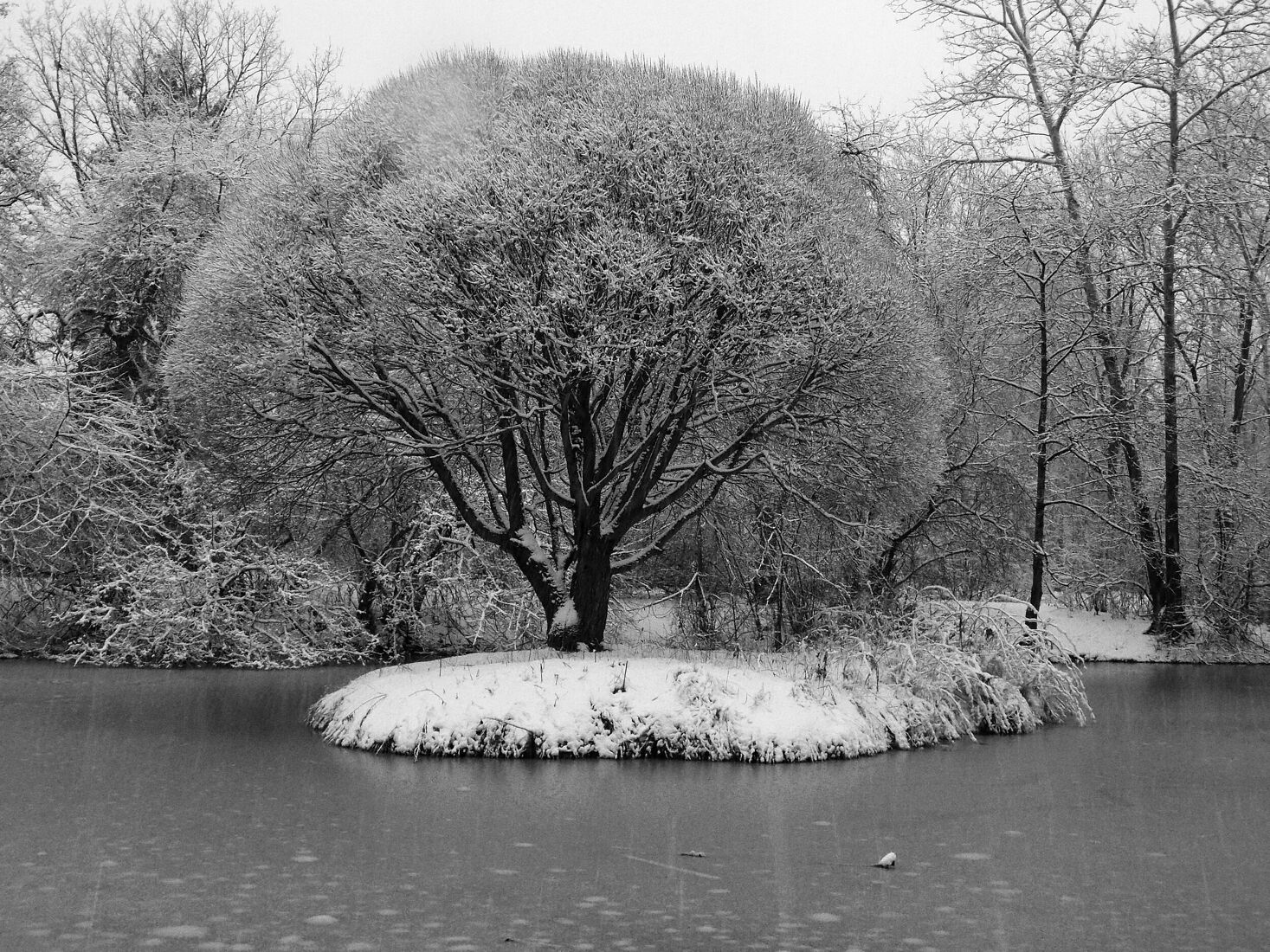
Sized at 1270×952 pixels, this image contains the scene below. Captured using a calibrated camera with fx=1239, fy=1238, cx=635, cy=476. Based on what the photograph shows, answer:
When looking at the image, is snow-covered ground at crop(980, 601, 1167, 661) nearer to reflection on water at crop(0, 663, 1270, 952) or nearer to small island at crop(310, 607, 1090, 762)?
small island at crop(310, 607, 1090, 762)

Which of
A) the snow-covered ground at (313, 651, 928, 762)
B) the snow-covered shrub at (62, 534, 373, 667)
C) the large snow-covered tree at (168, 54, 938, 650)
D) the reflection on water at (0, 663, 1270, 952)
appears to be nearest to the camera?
the reflection on water at (0, 663, 1270, 952)

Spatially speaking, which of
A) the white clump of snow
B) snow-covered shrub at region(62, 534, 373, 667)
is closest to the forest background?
snow-covered shrub at region(62, 534, 373, 667)

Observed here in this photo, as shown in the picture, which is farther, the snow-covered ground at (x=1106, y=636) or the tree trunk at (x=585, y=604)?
the snow-covered ground at (x=1106, y=636)

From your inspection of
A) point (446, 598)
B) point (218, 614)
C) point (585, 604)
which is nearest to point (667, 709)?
point (585, 604)

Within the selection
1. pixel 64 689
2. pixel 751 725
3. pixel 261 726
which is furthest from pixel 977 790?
pixel 64 689

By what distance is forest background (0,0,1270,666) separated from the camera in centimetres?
1981

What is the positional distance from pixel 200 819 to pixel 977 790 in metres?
6.98

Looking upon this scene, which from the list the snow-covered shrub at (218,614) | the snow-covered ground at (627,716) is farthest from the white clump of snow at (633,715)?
the snow-covered shrub at (218,614)

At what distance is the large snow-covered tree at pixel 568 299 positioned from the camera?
48.8 feet

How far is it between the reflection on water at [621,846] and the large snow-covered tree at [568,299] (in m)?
4.64

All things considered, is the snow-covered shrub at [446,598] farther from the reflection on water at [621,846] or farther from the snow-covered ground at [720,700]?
the reflection on water at [621,846]

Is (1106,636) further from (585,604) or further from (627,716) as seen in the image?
(627,716)

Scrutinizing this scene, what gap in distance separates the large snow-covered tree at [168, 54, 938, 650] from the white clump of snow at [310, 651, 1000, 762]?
115 inches

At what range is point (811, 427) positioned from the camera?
58.0 feet
